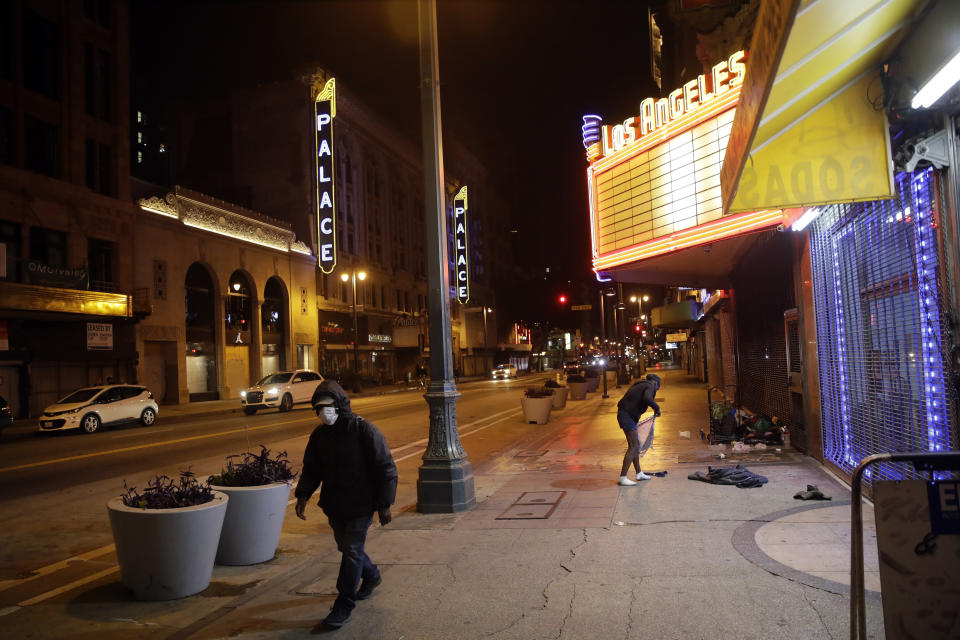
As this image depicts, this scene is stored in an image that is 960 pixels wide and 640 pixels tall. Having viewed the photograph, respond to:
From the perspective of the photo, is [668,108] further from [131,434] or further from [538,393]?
[131,434]

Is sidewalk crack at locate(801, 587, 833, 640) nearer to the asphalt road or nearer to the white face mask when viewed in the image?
the white face mask

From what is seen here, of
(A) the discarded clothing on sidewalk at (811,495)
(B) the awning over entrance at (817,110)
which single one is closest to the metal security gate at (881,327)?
(B) the awning over entrance at (817,110)

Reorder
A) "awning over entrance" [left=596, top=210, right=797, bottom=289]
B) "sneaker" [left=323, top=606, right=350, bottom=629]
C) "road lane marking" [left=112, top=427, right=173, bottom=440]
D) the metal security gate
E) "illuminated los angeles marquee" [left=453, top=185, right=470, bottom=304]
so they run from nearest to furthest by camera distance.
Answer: "sneaker" [left=323, top=606, right=350, bottom=629]
the metal security gate
"awning over entrance" [left=596, top=210, right=797, bottom=289]
"road lane marking" [left=112, top=427, right=173, bottom=440]
"illuminated los angeles marquee" [left=453, top=185, right=470, bottom=304]

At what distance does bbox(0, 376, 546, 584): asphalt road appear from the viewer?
8.02 meters

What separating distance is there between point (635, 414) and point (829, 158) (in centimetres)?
473

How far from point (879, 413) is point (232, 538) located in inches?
269

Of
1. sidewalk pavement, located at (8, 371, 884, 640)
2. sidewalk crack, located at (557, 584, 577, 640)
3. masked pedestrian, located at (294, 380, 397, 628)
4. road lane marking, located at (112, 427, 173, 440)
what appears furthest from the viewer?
road lane marking, located at (112, 427, 173, 440)

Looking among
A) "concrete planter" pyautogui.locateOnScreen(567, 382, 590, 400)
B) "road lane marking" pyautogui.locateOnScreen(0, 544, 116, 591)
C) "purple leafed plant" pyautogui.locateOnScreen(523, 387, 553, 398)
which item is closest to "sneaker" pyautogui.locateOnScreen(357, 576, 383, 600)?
"road lane marking" pyautogui.locateOnScreen(0, 544, 116, 591)

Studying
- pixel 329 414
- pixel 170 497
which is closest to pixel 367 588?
pixel 329 414

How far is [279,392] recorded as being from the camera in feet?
89.2

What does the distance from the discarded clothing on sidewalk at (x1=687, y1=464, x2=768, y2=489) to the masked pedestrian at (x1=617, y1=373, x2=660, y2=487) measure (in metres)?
0.81

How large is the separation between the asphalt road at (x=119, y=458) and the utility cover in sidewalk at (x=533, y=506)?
156 centimetres

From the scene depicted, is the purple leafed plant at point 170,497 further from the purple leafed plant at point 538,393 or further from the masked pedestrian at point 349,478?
the purple leafed plant at point 538,393

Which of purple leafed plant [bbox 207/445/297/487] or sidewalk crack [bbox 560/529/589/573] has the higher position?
purple leafed plant [bbox 207/445/297/487]
